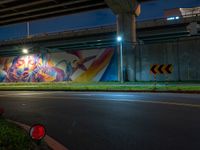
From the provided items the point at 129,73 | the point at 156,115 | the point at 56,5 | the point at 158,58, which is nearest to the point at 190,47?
the point at 158,58

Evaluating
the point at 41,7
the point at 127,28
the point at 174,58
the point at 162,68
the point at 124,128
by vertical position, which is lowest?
the point at 124,128

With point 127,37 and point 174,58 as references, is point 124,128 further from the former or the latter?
point 127,37

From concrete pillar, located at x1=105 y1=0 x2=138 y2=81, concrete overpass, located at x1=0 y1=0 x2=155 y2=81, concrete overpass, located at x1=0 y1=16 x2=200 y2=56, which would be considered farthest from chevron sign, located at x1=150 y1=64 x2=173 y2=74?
concrete overpass, located at x1=0 y1=16 x2=200 y2=56

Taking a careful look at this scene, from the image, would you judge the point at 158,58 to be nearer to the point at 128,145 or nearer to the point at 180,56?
the point at 180,56

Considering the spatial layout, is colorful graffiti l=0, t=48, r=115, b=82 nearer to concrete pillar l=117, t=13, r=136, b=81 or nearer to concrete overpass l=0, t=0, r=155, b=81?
concrete pillar l=117, t=13, r=136, b=81

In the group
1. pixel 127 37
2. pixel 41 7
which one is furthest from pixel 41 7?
pixel 127 37

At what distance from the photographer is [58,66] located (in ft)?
126

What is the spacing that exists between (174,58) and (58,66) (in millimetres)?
15692

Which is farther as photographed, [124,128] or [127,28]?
[127,28]

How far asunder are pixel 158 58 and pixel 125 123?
81.0ft

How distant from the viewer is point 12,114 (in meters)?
10.7

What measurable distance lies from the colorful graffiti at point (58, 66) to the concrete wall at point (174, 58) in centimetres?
413

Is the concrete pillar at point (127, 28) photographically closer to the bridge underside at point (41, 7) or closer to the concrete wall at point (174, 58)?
the concrete wall at point (174, 58)

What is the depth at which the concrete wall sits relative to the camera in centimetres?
2961
